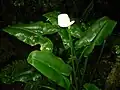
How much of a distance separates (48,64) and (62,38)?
23 centimetres

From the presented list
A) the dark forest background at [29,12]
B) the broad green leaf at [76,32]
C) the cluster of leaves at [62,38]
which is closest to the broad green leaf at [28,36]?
the cluster of leaves at [62,38]

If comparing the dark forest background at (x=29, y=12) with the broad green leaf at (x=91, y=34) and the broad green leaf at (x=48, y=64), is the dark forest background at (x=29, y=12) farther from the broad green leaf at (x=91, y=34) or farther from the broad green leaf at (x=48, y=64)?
the broad green leaf at (x=48, y=64)

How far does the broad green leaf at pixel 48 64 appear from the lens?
1.21 metres

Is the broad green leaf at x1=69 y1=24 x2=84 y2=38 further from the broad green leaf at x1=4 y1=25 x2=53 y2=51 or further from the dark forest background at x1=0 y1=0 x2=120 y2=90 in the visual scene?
the dark forest background at x1=0 y1=0 x2=120 y2=90

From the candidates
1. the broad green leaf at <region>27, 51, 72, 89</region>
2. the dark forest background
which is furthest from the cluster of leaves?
the dark forest background

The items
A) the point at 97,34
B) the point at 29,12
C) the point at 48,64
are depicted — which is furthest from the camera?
the point at 29,12

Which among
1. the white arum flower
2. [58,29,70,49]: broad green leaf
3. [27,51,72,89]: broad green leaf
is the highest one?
the white arum flower

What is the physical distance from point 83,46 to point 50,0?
0.66 metres

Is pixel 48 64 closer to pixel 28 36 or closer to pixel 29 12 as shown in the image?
pixel 28 36

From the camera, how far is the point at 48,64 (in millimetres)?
1222

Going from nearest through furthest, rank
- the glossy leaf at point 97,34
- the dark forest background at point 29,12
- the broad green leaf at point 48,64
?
1. the broad green leaf at point 48,64
2. the glossy leaf at point 97,34
3. the dark forest background at point 29,12

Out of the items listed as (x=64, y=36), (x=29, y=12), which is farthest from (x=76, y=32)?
(x=29, y=12)

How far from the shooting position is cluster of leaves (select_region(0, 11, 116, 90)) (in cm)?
123

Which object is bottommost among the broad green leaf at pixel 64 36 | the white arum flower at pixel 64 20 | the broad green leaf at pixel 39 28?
the broad green leaf at pixel 64 36
